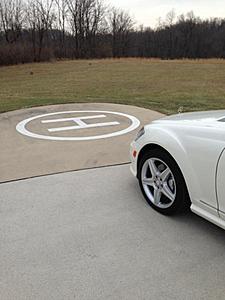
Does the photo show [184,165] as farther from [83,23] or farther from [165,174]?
[83,23]

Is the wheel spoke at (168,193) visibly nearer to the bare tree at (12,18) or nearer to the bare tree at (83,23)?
the bare tree at (12,18)

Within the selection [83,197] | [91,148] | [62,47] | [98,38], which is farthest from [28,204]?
[98,38]

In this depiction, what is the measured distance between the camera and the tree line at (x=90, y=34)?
30.7 m

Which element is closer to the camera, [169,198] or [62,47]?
[169,198]

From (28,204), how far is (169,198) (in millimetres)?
1239

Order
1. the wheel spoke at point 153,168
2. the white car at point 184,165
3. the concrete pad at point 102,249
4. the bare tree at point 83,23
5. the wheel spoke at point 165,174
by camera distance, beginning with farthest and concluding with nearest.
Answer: the bare tree at point 83,23
the wheel spoke at point 153,168
the wheel spoke at point 165,174
the white car at point 184,165
the concrete pad at point 102,249

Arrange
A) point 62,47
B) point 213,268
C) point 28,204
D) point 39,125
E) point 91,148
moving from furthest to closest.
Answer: point 62,47 < point 39,125 < point 91,148 < point 28,204 < point 213,268

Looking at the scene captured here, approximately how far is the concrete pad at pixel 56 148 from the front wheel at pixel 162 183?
920 mm

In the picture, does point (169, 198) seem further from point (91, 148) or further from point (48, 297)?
point (91, 148)

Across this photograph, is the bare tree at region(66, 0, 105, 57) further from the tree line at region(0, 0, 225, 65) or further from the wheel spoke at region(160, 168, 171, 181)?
the wheel spoke at region(160, 168, 171, 181)

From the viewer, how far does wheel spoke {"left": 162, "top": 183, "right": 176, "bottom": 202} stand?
7.30 feet

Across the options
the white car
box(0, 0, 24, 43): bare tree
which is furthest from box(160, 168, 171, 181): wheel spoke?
box(0, 0, 24, 43): bare tree

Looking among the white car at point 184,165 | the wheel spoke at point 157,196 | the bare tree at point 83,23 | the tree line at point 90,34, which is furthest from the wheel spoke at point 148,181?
the bare tree at point 83,23

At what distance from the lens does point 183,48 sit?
44.5 metres
